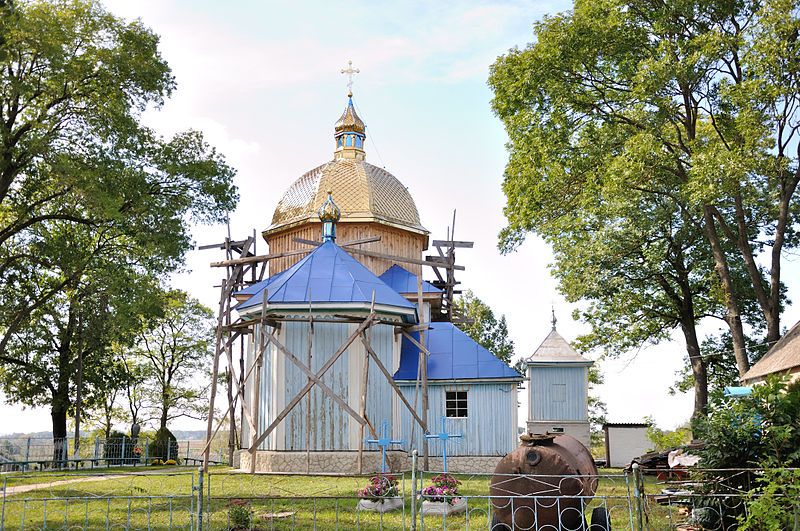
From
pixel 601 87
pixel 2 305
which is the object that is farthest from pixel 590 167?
pixel 2 305

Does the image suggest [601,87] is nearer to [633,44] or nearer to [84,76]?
[633,44]

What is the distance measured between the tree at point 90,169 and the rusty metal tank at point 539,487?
13.3 m

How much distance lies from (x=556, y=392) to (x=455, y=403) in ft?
27.3

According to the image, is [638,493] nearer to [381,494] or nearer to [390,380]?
[381,494]

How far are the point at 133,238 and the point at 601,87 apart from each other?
1329cm

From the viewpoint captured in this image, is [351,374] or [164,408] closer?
[351,374]

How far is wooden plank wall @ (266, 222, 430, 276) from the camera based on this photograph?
2712cm

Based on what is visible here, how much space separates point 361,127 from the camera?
104 ft

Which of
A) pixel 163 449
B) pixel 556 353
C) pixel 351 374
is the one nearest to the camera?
pixel 351 374

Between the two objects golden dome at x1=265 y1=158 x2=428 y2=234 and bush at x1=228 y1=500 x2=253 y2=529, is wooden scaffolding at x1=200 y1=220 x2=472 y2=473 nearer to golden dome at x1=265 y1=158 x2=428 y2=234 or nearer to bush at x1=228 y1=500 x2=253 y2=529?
golden dome at x1=265 y1=158 x2=428 y2=234

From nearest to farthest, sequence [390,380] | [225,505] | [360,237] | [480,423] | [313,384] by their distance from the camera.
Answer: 1. [225,505]
2. [313,384]
3. [390,380]
4. [480,423]
5. [360,237]

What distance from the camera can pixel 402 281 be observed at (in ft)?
87.0

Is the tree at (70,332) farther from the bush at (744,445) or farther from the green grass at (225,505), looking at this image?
the bush at (744,445)

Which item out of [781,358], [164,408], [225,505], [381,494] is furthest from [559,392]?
[164,408]
